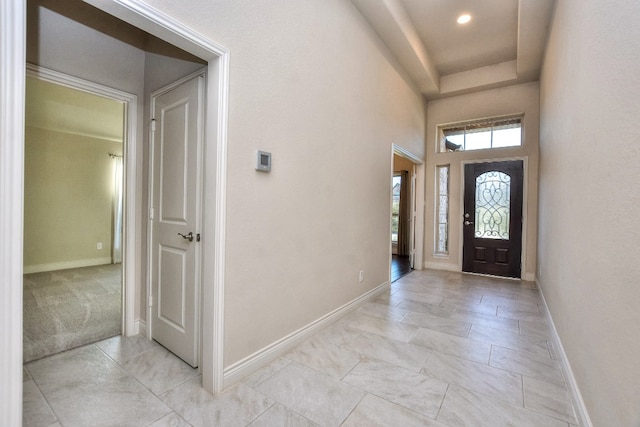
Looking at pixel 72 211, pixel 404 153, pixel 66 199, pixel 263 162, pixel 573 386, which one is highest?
pixel 404 153

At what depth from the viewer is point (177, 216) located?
2.27m

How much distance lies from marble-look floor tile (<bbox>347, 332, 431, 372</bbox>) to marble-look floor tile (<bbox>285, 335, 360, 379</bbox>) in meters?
0.12

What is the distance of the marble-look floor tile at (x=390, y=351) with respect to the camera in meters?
2.20

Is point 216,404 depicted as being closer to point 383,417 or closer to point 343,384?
point 343,384

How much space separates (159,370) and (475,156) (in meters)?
5.60

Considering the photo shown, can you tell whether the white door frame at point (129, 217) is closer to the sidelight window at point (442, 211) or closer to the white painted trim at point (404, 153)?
the white painted trim at point (404, 153)

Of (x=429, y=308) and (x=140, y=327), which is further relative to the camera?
(x=429, y=308)

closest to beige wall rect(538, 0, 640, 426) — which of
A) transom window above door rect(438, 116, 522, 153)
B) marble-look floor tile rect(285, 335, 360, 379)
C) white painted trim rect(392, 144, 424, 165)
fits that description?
marble-look floor tile rect(285, 335, 360, 379)

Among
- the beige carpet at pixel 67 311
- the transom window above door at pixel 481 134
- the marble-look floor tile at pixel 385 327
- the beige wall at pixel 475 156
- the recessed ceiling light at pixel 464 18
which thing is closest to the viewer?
the beige carpet at pixel 67 311

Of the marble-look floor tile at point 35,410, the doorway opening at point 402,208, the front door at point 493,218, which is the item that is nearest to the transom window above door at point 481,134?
the front door at point 493,218

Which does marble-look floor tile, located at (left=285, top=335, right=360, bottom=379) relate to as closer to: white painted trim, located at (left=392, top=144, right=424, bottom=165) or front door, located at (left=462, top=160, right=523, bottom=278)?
white painted trim, located at (left=392, top=144, right=424, bottom=165)

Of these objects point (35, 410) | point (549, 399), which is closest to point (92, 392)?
point (35, 410)

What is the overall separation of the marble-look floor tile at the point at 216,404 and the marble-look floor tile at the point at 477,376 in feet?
3.97

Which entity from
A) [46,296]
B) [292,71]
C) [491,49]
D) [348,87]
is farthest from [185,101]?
[491,49]
